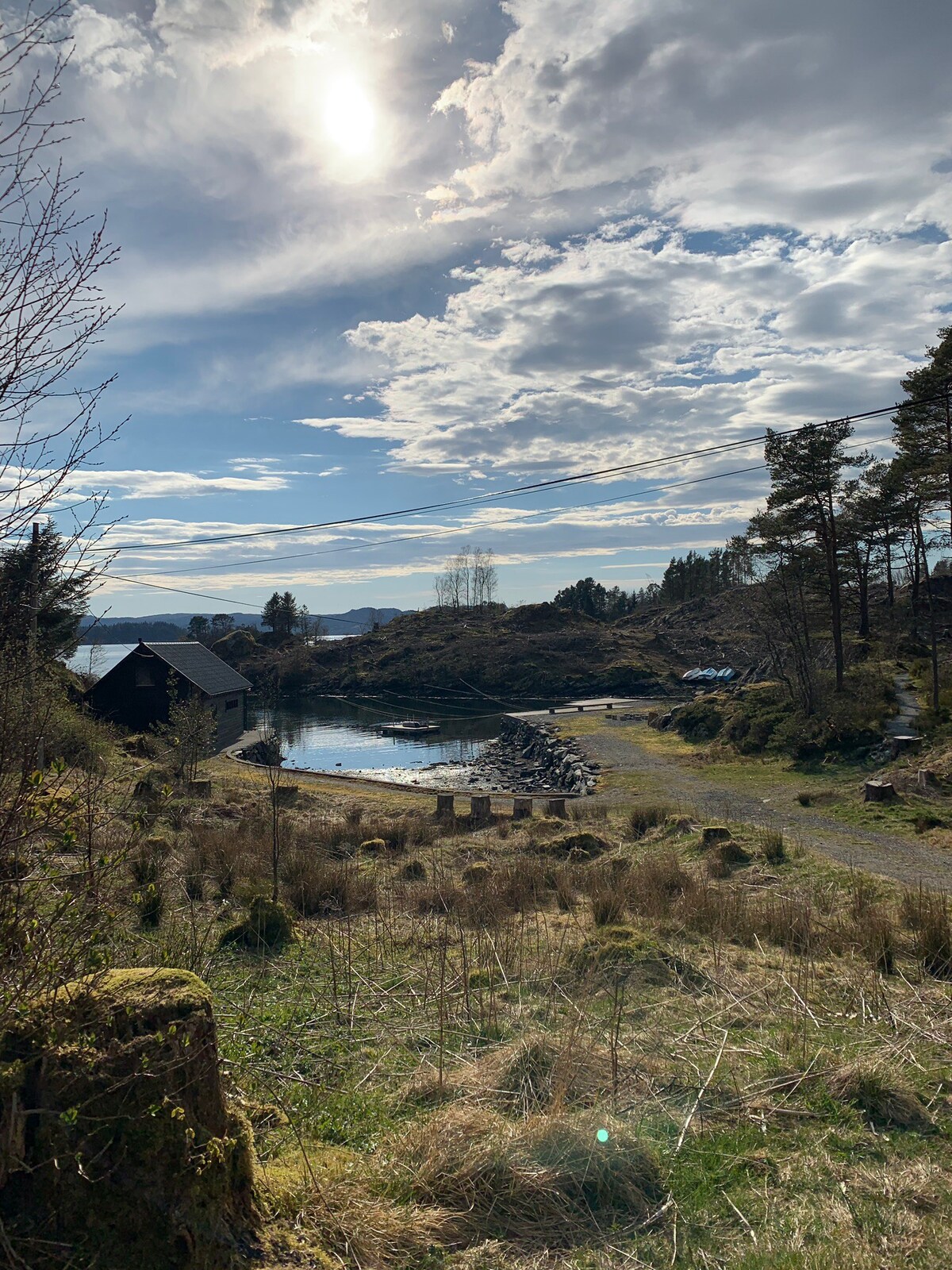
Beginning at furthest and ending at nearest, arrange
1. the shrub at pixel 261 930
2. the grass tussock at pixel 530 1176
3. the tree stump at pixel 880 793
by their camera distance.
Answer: the tree stump at pixel 880 793, the shrub at pixel 261 930, the grass tussock at pixel 530 1176

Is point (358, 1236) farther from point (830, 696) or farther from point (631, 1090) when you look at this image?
point (830, 696)

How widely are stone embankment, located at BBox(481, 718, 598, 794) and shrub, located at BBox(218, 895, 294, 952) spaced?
17027 mm

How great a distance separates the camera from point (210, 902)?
29.4ft

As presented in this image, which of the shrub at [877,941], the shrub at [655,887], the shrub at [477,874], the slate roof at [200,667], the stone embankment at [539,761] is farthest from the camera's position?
the slate roof at [200,667]

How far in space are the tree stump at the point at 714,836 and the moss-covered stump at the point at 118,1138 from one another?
11306 millimetres

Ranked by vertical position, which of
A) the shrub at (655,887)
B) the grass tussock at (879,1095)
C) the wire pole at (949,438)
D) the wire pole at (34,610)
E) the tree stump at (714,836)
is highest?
the wire pole at (949,438)

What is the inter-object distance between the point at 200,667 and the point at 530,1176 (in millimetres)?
40846

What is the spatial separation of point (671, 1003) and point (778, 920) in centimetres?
259

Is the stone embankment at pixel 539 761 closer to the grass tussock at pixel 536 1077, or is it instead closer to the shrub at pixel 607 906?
the shrub at pixel 607 906

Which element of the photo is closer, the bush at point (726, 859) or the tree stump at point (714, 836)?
the bush at point (726, 859)

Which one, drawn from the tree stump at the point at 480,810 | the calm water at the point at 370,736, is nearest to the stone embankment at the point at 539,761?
the calm water at the point at 370,736

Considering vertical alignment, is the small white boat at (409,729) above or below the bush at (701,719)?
below

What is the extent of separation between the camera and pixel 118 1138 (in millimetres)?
2641

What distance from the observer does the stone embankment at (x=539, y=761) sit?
2762 centimetres
